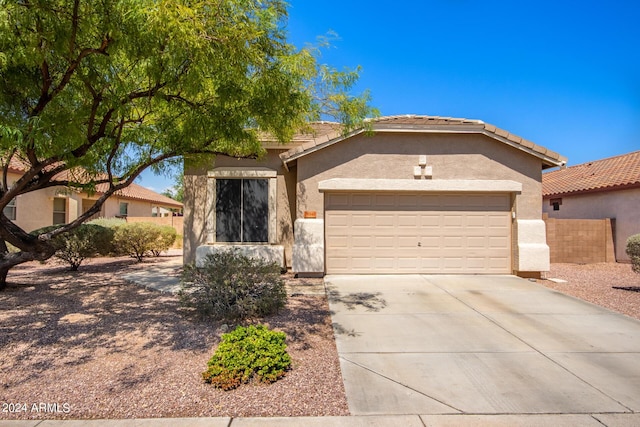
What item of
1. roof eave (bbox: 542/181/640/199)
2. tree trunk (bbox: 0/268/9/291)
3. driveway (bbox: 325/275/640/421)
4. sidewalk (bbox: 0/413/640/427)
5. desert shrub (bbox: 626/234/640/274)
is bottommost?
sidewalk (bbox: 0/413/640/427)

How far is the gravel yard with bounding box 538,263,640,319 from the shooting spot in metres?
7.64

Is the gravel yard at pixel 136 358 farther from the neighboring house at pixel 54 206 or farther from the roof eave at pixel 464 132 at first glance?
→ the neighboring house at pixel 54 206

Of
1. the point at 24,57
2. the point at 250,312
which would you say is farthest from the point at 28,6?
the point at 250,312

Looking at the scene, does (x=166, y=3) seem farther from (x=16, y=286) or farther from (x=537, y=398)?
(x=16, y=286)

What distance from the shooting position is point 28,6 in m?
4.51

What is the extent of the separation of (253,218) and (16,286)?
5.79 meters

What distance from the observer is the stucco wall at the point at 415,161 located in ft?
33.7

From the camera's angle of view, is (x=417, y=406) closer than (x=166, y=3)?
Yes

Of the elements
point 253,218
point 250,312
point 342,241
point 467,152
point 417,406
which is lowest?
point 417,406

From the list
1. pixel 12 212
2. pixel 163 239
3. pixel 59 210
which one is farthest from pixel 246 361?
pixel 59 210

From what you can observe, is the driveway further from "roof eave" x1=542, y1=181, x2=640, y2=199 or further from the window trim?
"roof eave" x1=542, y1=181, x2=640, y2=199

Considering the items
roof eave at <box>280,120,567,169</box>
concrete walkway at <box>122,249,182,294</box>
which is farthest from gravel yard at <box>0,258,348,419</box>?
roof eave at <box>280,120,567,169</box>

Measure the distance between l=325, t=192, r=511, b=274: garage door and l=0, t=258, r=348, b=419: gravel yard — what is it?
2901mm

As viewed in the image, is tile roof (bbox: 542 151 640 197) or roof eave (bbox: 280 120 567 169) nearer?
roof eave (bbox: 280 120 567 169)
